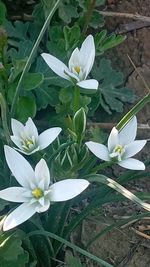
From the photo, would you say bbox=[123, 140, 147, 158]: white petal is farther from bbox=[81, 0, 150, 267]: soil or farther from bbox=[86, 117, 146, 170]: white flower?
bbox=[81, 0, 150, 267]: soil

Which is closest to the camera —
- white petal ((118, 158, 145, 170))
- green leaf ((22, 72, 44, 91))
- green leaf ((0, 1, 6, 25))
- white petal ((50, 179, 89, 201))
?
white petal ((50, 179, 89, 201))

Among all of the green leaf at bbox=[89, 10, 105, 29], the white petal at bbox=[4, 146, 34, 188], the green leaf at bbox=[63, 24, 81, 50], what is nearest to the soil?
the green leaf at bbox=[89, 10, 105, 29]

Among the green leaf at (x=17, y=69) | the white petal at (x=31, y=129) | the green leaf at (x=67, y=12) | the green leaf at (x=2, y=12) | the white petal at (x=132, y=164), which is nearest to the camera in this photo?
the white petal at (x=132, y=164)

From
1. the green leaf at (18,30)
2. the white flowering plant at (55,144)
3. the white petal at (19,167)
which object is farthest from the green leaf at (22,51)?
the white petal at (19,167)

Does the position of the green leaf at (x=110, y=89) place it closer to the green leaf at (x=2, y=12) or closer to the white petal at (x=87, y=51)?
the green leaf at (x=2, y=12)

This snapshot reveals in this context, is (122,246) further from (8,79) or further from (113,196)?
(8,79)

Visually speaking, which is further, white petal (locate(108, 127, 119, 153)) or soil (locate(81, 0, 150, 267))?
soil (locate(81, 0, 150, 267))
